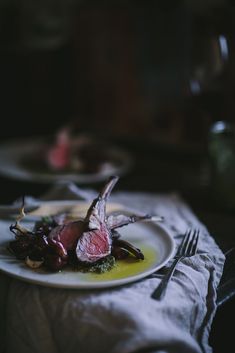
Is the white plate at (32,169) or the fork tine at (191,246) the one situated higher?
the fork tine at (191,246)

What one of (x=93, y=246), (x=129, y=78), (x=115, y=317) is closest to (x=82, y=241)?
(x=93, y=246)

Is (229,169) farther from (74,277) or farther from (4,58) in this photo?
(4,58)

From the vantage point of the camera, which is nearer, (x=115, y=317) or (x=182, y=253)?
(x=115, y=317)

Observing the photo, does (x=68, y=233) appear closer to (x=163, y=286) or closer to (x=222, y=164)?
(x=163, y=286)

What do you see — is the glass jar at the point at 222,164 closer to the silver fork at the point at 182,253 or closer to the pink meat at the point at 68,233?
the silver fork at the point at 182,253

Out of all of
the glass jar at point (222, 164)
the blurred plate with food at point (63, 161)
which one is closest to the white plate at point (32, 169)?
the blurred plate with food at point (63, 161)

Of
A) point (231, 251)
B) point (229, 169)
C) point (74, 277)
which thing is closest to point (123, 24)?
point (229, 169)
